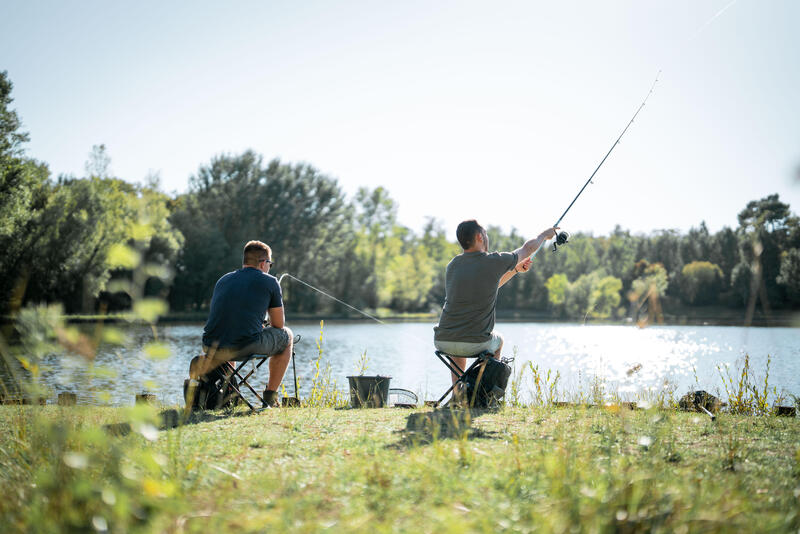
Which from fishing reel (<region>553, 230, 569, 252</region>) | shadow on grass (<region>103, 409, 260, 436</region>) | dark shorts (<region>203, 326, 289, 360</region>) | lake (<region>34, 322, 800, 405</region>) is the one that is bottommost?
lake (<region>34, 322, 800, 405</region>)

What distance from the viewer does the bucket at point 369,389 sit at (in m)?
5.46

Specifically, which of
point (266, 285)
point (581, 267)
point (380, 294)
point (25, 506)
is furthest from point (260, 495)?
point (581, 267)

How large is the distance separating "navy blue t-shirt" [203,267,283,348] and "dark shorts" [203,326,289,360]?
0.04 meters

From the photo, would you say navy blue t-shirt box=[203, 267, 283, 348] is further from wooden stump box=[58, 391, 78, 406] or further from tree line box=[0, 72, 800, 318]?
tree line box=[0, 72, 800, 318]

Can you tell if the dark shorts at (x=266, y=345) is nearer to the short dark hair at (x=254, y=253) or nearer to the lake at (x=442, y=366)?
the short dark hair at (x=254, y=253)

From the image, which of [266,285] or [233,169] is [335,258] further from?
[266,285]

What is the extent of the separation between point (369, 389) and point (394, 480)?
10.2 ft

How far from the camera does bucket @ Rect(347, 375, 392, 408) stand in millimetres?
5465

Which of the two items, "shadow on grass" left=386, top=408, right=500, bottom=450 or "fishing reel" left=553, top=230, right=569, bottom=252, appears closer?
"shadow on grass" left=386, top=408, right=500, bottom=450

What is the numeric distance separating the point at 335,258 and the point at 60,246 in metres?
21.0

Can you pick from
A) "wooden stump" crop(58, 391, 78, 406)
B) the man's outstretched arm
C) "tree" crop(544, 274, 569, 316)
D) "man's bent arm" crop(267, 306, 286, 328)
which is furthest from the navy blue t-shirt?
"tree" crop(544, 274, 569, 316)

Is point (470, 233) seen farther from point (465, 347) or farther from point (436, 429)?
point (436, 429)

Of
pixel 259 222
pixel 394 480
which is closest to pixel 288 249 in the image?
pixel 259 222

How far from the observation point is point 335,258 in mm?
44719
